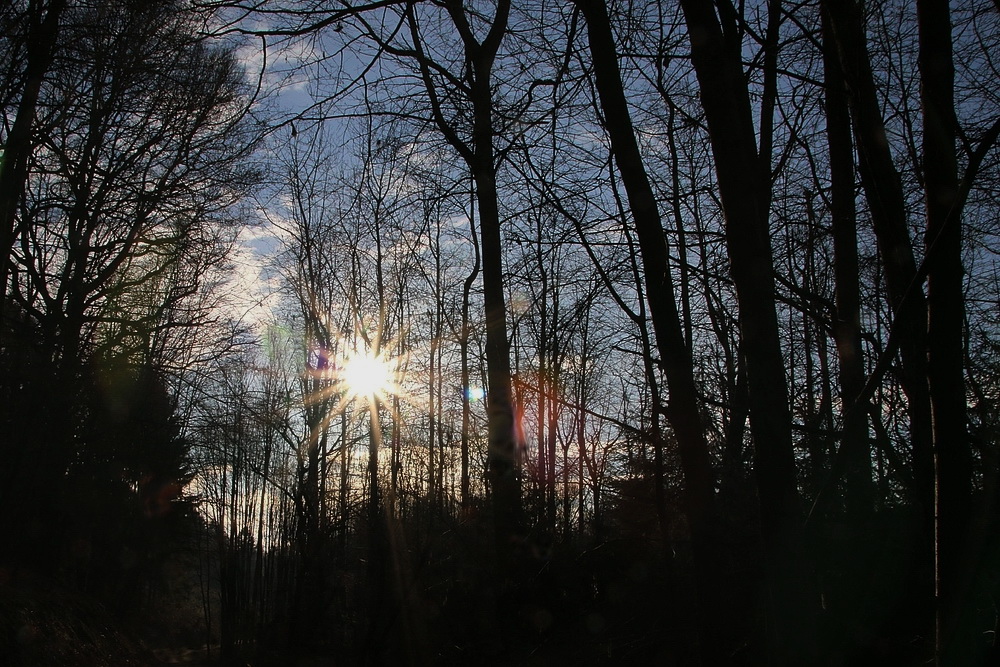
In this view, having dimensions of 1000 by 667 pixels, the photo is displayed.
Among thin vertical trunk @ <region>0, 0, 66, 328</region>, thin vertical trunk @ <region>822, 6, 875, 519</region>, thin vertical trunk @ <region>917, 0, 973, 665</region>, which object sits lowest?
thin vertical trunk @ <region>917, 0, 973, 665</region>

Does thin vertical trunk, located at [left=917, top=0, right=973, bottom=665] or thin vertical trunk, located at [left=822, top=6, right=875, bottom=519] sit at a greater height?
thin vertical trunk, located at [left=822, top=6, right=875, bottom=519]

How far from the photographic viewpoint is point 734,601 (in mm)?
6867

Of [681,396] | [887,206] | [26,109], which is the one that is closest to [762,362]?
[887,206]

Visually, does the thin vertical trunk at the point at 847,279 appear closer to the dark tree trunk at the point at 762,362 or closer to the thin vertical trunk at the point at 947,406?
the dark tree trunk at the point at 762,362

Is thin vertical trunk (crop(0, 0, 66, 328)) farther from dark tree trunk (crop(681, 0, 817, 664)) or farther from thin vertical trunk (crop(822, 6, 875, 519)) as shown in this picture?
thin vertical trunk (crop(822, 6, 875, 519))

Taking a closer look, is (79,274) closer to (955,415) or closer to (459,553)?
(459,553)

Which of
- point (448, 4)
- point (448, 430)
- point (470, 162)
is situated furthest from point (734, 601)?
point (448, 430)

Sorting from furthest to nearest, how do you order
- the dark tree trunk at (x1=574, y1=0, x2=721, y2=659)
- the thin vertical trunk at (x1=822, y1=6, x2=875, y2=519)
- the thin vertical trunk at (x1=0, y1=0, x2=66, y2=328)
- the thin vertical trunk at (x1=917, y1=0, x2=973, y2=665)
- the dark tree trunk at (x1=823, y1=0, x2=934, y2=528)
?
the thin vertical trunk at (x1=0, y1=0, x2=66, y2=328) < the thin vertical trunk at (x1=822, y1=6, x2=875, y2=519) < the dark tree trunk at (x1=574, y1=0, x2=721, y2=659) < the dark tree trunk at (x1=823, y1=0, x2=934, y2=528) < the thin vertical trunk at (x1=917, y1=0, x2=973, y2=665)

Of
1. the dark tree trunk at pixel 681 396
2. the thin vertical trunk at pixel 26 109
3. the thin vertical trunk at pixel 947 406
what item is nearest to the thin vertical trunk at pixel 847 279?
the dark tree trunk at pixel 681 396

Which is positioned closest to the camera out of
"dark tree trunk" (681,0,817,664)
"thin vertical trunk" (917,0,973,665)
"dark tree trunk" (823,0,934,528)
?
"thin vertical trunk" (917,0,973,665)

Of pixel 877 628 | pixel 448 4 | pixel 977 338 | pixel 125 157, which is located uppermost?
pixel 125 157

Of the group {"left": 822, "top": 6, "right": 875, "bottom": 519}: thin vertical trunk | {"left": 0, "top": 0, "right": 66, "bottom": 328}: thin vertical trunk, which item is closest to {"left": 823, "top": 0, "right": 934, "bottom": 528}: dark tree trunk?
{"left": 822, "top": 6, "right": 875, "bottom": 519}: thin vertical trunk

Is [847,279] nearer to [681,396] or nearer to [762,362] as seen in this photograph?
[681,396]

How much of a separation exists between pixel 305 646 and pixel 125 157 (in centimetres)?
1032
